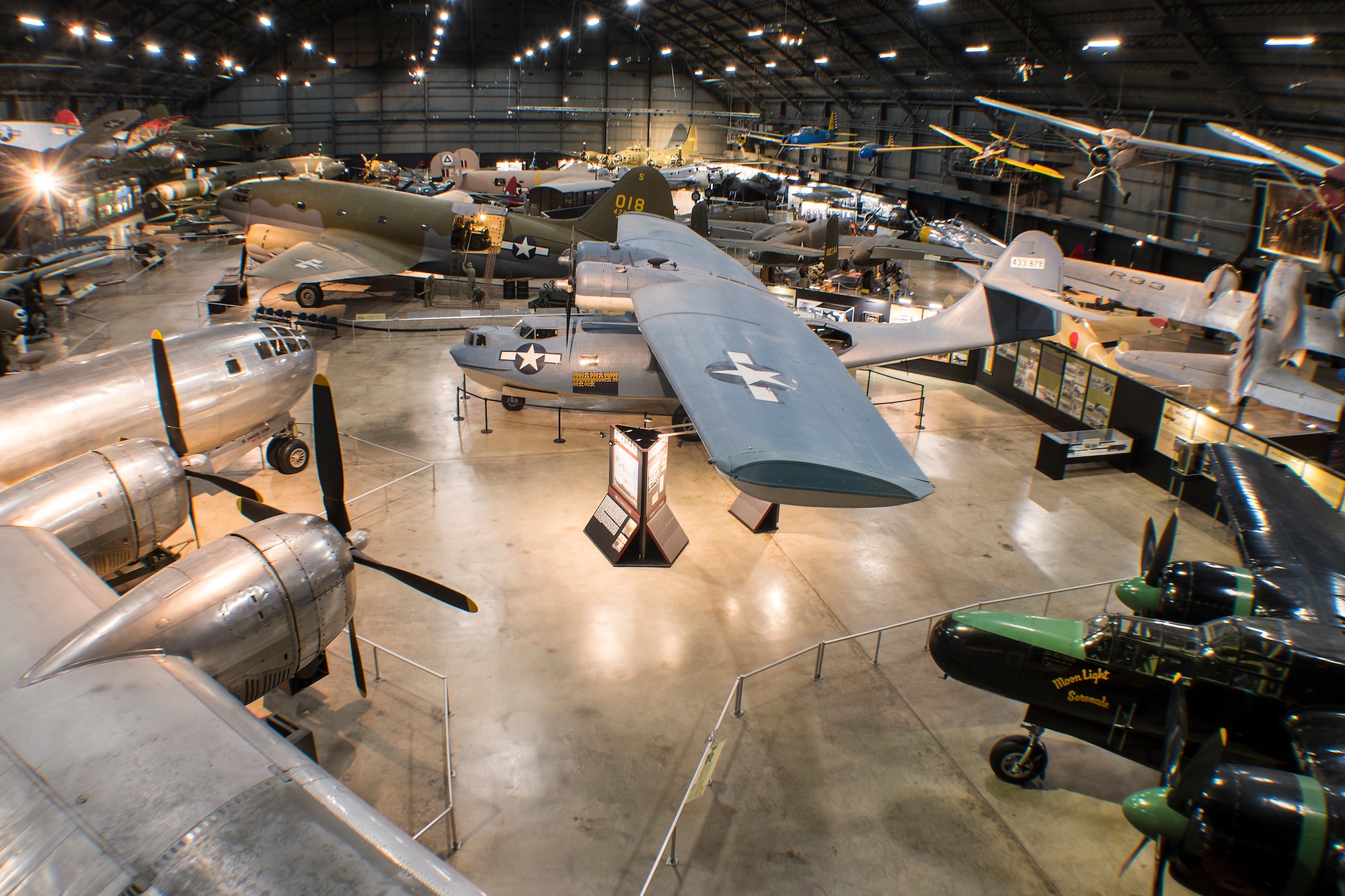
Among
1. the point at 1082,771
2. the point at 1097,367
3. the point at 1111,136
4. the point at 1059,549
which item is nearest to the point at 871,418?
the point at 1082,771

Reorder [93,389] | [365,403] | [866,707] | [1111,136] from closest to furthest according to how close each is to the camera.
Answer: [866,707], [93,389], [365,403], [1111,136]

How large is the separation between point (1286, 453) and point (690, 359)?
10.9m

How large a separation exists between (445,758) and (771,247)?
2588 centimetres

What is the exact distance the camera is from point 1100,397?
1684 cm

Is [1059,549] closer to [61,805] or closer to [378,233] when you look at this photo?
[61,805]

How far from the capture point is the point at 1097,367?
16.8 meters

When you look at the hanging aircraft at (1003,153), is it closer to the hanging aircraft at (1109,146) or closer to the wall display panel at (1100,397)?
the hanging aircraft at (1109,146)

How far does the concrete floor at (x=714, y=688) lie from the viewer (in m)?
7.38

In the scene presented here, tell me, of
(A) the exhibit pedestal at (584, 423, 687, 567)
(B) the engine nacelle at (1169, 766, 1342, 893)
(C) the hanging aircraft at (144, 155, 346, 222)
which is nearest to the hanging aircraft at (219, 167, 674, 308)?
(A) the exhibit pedestal at (584, 423, 687, 567)

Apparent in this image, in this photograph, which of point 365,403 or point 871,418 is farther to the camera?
point 365,403

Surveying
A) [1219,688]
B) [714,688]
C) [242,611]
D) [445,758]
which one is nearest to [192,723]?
[242,611]

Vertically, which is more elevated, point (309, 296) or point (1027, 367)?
point (309, 296)

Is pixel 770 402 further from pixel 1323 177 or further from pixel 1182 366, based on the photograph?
pixel 1323 177

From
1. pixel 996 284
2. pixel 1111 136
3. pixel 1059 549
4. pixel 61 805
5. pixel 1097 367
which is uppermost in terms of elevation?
pixel 1111 136
